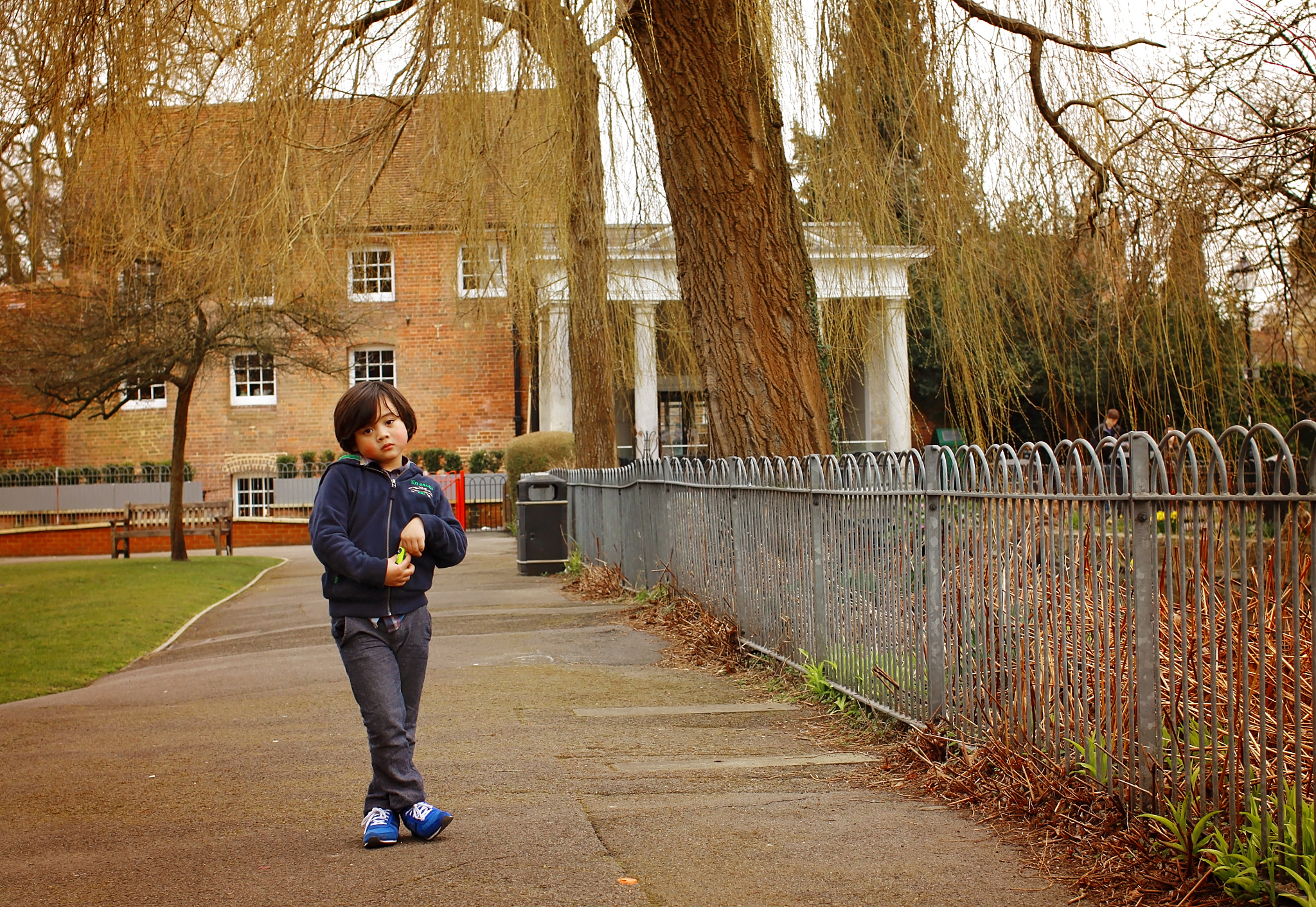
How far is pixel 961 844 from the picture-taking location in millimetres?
4223

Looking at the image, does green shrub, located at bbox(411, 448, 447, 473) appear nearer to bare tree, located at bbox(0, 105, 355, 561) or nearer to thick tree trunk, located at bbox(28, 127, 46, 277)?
bare tree, located at bbox(0, 105, 355, 561)

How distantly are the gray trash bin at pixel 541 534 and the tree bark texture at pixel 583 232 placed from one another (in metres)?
1.47

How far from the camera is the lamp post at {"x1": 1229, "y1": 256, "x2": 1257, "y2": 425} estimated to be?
8.37m

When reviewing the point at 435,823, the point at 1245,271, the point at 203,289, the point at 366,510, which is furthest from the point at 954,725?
the point at 203,289

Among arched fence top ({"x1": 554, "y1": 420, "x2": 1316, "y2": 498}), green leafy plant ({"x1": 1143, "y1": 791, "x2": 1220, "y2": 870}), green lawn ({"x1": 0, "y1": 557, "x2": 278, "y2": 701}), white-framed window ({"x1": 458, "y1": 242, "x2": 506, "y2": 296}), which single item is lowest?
green lawn ({"x1": 0, "y1": 557, "x2": 278, "y2": 701})

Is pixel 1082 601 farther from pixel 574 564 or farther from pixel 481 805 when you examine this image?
pixel 574 564

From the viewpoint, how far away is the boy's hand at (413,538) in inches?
171

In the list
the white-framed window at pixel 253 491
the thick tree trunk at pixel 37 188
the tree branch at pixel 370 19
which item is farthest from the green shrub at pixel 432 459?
the tree branch at pixel 370 19

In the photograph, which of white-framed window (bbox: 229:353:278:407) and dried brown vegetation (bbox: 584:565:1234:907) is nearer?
dried brown vegetation (bbox: 584:565:1234:907)

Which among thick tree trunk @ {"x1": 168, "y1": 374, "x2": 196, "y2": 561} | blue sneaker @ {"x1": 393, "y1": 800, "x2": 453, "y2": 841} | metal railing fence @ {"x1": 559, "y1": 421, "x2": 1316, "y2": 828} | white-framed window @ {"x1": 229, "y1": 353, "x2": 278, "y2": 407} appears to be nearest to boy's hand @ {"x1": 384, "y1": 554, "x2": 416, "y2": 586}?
blue sneaker @ {"x1": 393, "y1": 800, "x2": 453, "y2": 841}

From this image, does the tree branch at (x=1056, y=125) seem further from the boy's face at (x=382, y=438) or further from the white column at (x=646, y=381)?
the white column at (x=646, y=381)

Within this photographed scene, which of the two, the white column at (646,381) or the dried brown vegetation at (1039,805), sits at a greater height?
the white column at (646,381)

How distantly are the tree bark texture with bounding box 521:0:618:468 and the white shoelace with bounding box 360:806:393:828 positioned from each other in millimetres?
4686

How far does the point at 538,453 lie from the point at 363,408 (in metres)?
19.9
